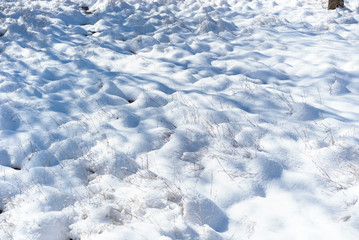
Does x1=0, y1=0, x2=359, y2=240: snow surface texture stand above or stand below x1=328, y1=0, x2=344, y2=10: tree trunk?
below

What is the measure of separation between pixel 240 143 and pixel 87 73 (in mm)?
2882

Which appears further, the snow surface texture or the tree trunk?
the tree trunk

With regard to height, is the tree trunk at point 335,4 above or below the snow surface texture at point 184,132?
above

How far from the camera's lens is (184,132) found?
10.2ft

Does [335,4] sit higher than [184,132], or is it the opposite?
[335,4]

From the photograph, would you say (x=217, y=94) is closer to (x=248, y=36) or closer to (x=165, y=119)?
(x=165, y=119)

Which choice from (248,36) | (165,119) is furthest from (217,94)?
(248,36)

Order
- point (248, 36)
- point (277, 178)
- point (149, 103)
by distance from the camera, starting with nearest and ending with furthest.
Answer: point (277, 178) → point (149, 103) → point (248, 36)

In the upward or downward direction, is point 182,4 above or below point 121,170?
above

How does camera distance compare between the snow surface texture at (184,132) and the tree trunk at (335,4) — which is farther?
the tree trunk at (335,4)

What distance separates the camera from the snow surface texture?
7.13 feet

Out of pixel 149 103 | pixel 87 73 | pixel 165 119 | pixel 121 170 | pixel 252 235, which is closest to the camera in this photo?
pixel 252 235

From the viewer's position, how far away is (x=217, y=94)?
12.5ft

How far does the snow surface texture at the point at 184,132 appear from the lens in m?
2.17
